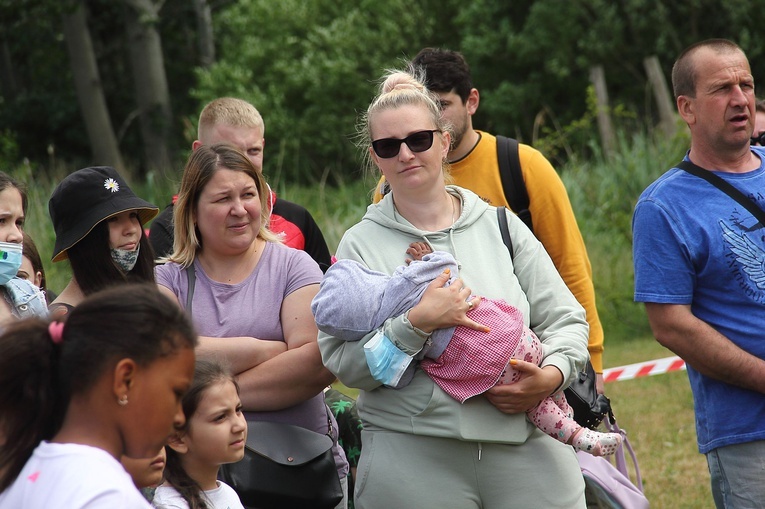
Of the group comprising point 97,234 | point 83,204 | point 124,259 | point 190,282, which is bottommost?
point 190,282

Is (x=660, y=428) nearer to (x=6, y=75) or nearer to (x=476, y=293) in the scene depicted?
(x=476, y=293)

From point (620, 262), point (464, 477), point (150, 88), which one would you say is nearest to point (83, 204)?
point (464, 477)

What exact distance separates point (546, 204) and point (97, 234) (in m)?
1.96

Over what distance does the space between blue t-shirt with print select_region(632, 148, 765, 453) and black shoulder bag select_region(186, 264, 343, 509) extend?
1408mm

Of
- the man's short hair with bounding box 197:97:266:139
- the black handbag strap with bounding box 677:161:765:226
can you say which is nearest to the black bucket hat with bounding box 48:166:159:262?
the man's short hair with bounding box 197:97:266:139

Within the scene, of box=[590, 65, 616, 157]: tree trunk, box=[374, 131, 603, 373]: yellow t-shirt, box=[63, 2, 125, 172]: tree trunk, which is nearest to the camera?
box=[374, 131, 603, 373]: yellow t-shirt

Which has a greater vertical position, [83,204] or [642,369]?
[83,204]

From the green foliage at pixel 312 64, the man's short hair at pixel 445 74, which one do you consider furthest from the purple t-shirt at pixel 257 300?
the green foliage at pixel 312 64

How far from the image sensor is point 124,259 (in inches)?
153

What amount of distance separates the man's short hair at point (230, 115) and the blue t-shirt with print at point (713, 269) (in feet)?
6.55

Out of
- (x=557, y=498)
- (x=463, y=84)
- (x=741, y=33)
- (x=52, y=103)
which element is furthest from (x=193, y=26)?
(x=557, y=498)

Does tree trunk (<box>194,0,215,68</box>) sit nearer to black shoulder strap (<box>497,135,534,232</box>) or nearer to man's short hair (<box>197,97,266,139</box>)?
man's short hair (<box>197,97,266,139</box>)

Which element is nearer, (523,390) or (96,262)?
(523,390)

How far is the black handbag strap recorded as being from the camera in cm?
379
